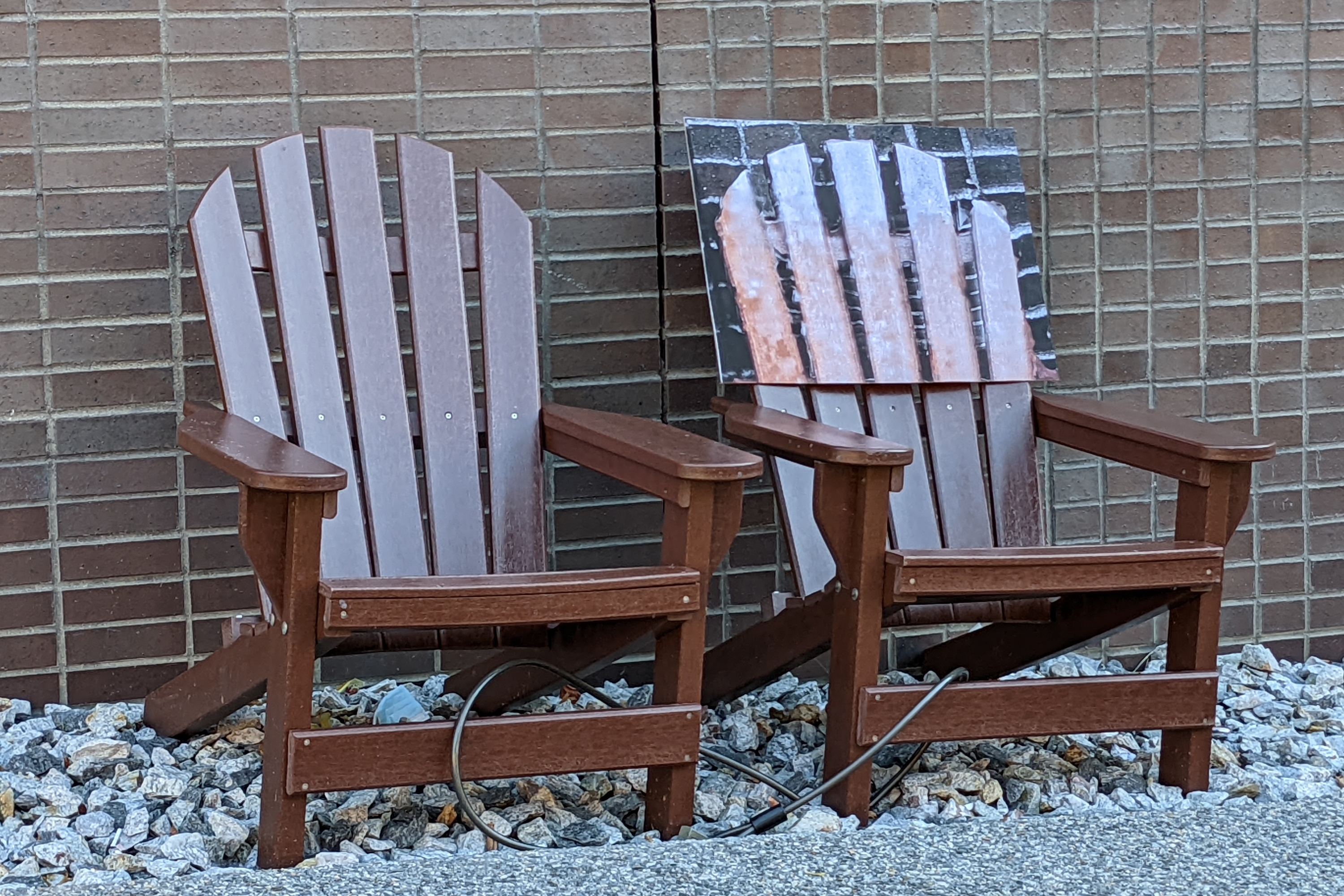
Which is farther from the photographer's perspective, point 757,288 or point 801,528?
point 757,288

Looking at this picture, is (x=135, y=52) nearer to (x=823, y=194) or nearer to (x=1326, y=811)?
(x=823, y=194)

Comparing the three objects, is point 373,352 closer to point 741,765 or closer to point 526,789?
point 526,789

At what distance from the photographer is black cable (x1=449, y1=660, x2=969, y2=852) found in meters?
2.06

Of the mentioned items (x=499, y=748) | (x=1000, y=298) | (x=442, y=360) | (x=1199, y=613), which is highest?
(x=1000, y=298)

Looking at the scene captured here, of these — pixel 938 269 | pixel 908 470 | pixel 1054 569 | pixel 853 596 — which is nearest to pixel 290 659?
pixel 853 596

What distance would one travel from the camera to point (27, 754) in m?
2.55

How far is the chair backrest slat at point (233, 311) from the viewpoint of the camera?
96.0 inches

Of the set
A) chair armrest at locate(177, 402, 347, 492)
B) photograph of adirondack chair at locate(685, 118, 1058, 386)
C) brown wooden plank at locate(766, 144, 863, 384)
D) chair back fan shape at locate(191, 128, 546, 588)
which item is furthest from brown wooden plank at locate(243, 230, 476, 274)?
brown wooden plank at locate(766, 144, 863, 384)

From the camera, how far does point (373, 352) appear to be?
102 inches

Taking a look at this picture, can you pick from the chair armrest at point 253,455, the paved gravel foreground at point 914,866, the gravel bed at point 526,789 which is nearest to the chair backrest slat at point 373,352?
the chair armrest at point 253,455

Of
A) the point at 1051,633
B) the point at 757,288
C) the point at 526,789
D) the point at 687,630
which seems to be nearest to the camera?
the point at 687,630

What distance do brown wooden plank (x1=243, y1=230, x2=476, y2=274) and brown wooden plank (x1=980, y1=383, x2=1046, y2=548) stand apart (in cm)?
103

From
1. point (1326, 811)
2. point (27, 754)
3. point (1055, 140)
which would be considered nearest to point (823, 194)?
point (1055, 140)

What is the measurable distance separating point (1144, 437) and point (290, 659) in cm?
143
